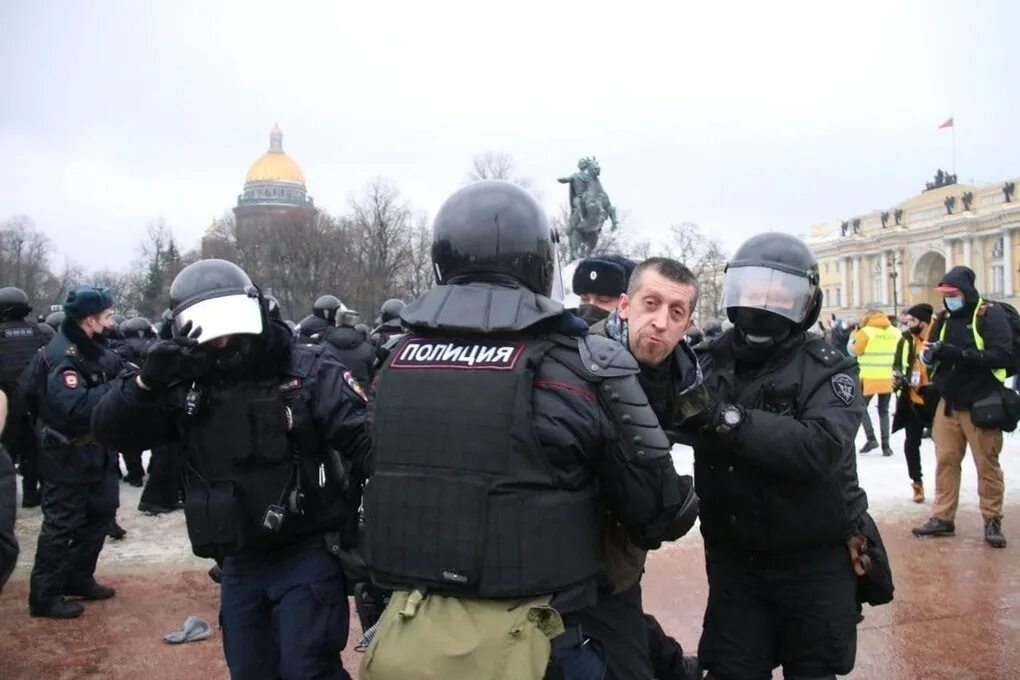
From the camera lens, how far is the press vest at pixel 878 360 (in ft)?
37.1

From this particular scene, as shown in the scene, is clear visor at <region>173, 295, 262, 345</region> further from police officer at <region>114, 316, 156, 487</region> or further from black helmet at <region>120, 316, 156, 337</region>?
black helmet at <region>120, 316, 156, 337</region>

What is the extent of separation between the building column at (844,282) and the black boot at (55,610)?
92.1 meters

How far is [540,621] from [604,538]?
0.46 metres

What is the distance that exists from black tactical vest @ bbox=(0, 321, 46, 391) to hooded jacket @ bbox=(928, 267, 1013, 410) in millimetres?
7395

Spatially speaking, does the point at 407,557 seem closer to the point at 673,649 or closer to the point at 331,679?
the point at 331,679

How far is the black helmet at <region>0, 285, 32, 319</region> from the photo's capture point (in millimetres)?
7660

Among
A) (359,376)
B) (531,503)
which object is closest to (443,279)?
(531,503)

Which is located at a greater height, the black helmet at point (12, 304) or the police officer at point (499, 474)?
the black helmet at point (12, 304)

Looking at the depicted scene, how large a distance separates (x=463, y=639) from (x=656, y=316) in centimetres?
118

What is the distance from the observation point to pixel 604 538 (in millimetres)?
2475

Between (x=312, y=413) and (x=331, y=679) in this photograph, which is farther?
(x=312, y=413)

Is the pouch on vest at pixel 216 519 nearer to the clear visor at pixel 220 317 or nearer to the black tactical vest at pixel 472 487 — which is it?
the clear visor at pixel 220 317

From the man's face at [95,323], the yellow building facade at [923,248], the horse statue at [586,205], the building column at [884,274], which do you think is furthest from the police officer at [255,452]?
the building column at [884,274]

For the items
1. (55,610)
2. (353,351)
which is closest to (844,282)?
(353,351)
